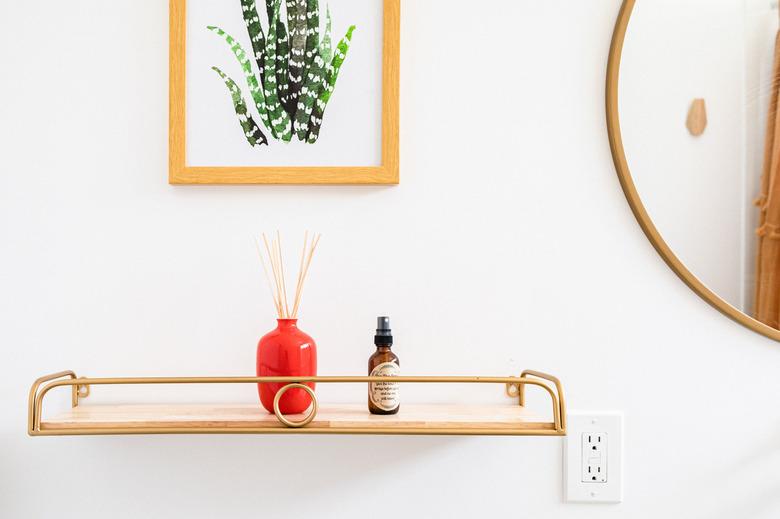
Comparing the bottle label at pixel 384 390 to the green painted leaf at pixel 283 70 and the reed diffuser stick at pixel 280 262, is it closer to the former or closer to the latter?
the reed diffuser stick at pixel 280 262

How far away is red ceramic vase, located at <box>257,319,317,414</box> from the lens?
0.87 metres

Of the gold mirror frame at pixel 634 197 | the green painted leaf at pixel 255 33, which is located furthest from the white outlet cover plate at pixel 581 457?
the green painted leaf at pixel 255 33

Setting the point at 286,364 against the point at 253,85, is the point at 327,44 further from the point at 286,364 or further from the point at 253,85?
the point at 286,364

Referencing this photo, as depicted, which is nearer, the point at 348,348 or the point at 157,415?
the point at 157,415

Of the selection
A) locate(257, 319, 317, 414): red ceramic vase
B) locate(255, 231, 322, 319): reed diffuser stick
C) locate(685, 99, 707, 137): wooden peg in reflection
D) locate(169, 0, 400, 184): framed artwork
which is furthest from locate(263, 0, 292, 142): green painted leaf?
locate(685, 99, 707, 137): wooden peg in reflection

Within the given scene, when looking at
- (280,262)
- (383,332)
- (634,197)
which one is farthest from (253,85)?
(634,197)

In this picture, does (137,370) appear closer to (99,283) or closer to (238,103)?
(99,283)

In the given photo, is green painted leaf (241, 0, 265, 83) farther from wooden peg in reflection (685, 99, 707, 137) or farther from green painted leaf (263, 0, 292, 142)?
wooden peg in reflection (685, 99, 707, 137)

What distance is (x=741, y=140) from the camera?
0.98 m

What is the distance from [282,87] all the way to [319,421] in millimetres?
446

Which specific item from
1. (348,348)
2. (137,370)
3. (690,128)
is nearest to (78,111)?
(137,370)

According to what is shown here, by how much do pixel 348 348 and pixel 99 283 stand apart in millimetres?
350

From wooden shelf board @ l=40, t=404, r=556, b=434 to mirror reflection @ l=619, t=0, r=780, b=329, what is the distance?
344 millimetres

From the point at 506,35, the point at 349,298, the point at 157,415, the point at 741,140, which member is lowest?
the point at 157,415
